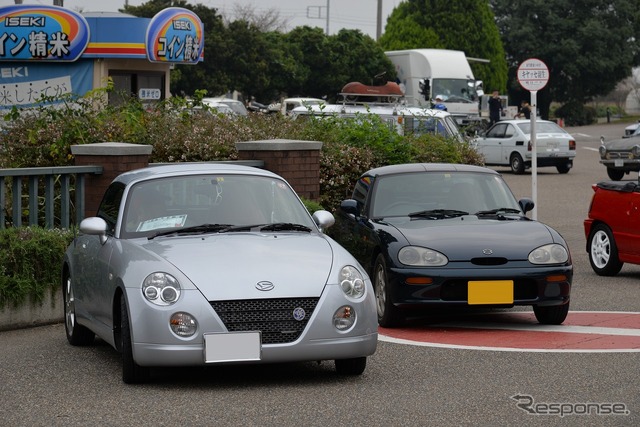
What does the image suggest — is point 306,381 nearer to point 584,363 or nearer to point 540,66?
point 584,363

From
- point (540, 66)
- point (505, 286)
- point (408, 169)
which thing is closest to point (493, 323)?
point (505, 286)

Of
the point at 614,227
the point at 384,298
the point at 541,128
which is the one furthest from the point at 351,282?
the point at 541,128

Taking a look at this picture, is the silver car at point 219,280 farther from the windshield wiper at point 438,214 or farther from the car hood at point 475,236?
the windshield wiper at point 438,214

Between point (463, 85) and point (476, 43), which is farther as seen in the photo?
point (476, 43)

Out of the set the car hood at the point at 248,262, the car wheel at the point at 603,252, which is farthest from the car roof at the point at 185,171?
the car wheel at the point at 603,252

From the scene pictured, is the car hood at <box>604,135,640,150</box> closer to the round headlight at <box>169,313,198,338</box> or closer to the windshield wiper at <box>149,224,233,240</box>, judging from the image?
the windshield wiper at <box>149,224,233,240</box>

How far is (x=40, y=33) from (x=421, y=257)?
1876cm

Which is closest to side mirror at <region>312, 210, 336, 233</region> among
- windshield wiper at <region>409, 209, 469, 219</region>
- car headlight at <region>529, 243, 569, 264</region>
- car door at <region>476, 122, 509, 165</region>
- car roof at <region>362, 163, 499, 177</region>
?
car headlight at <region>529, 243, 569, 264</region>

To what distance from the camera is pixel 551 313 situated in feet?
35.5

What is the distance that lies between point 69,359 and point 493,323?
380 cm

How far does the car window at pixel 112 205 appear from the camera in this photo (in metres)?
9.41

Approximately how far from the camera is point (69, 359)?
946 centimetres

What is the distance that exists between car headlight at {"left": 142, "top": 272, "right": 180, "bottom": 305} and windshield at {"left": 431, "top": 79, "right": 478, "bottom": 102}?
42597mm

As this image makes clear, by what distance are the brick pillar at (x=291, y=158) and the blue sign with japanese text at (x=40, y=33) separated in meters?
13.0
